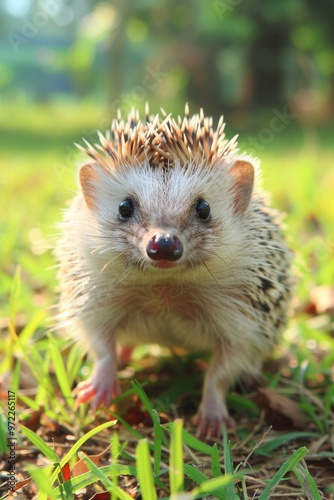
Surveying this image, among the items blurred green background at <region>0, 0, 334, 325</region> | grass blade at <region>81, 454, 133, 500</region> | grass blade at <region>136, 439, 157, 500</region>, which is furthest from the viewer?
blurred green background at <region>0, 0, 334, 325</region>

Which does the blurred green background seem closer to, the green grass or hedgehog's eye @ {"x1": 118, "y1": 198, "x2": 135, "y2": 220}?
the green grass

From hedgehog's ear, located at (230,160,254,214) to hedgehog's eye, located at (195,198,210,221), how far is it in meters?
0.19

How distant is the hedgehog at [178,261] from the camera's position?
75.8 inches

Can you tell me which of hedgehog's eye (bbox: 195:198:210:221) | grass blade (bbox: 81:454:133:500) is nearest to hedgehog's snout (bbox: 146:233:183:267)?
hedgehog's eye (bbox: 195:198:210:221)

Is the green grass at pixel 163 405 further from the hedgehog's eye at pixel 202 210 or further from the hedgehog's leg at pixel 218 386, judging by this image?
the hedgehog's eye at pixel 202 210

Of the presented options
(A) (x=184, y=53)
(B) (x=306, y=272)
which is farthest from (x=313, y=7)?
(B) (x=306, y=272)

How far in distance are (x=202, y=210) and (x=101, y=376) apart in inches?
27.0

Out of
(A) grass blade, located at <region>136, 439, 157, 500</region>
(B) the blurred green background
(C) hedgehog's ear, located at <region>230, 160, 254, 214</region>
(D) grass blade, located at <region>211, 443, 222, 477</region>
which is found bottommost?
(D) grass blade, located at <region>211, 443, 222, 477</region>

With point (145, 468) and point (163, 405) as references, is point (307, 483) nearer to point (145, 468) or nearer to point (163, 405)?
point (145, 468)

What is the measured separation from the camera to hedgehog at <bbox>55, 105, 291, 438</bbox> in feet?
6.31

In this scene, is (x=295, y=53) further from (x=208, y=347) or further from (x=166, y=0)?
(x=208, y=347)

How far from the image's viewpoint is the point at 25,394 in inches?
86.2

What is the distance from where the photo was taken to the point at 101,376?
213 cm

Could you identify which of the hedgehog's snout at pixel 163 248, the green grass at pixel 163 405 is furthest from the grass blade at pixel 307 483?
the hedgehog's snout at pixel 163 248
